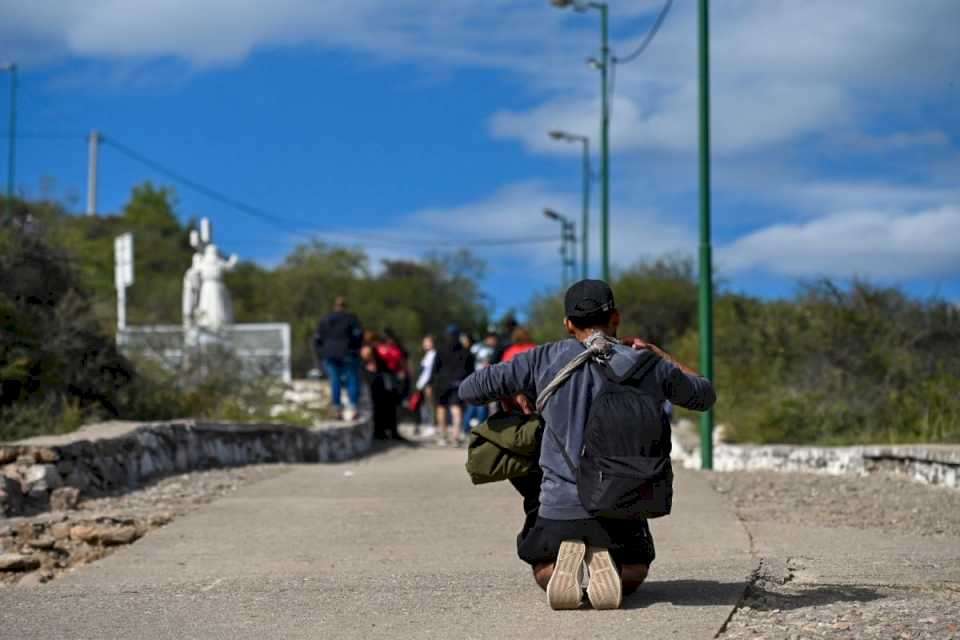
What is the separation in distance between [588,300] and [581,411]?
53 cm

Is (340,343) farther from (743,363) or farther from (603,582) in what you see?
(603,582)

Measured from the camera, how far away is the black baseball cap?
21.3 ft

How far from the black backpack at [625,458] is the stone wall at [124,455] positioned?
240 inches

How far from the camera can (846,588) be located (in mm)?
7086

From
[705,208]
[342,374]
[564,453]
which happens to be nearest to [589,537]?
[564,453]

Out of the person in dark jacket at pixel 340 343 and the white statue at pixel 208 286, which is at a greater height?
the white statue at pixel 208 286

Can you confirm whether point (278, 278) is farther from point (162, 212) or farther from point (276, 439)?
point (276, 439)

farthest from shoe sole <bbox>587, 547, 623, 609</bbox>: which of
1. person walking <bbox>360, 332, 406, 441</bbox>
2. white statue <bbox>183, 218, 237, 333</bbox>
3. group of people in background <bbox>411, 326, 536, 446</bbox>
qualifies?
white statue <bbox>183, 218, 237, 333</bbox>

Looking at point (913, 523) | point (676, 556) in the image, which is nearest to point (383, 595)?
point (676, 556)

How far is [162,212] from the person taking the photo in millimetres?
77875

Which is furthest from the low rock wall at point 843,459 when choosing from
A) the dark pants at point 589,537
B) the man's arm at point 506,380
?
the man's arm at point 506,380

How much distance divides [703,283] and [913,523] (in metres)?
7.10

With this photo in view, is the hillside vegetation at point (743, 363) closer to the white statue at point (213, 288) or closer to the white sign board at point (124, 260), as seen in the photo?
the white sign board at point (124, 260)

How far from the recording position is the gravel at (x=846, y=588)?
581cm
